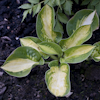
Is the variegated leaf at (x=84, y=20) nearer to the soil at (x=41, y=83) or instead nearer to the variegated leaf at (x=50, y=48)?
the variegated leaf at (x=50, y=48)

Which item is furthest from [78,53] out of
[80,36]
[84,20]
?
[84,20]

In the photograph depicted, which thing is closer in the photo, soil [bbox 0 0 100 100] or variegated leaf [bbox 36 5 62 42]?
variegated leaf [bbox 36 5 62 42]

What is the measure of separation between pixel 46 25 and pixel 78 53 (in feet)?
1.11

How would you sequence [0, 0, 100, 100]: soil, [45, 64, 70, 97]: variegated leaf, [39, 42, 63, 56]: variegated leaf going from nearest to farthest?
1. [45, 64, 70, 97]: variegated leaf
2. [39, 42, 63, 56]: variegated leaf
3. [0, 0, 100, 100]: soil

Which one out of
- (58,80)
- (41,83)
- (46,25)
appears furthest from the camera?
(41,83)

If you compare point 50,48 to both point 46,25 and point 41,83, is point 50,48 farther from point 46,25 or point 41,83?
point 41,83

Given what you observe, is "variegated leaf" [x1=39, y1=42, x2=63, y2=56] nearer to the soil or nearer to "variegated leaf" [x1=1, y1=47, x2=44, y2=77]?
"variegated leaf" [x1=1, y1=47, x2=44, y2=77]

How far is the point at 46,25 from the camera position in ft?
3.18

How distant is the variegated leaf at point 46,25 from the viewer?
912mm

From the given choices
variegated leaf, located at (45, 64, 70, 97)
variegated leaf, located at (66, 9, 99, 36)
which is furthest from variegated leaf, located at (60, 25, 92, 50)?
variegated leaf, located at (45, 64, 70, 97)

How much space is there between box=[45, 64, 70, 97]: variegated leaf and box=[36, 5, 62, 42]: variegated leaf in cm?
26

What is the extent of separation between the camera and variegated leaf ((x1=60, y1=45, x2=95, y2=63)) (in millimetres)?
803

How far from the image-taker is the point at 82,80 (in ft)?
3.69

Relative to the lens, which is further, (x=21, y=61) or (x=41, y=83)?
(x=41, y=83)
